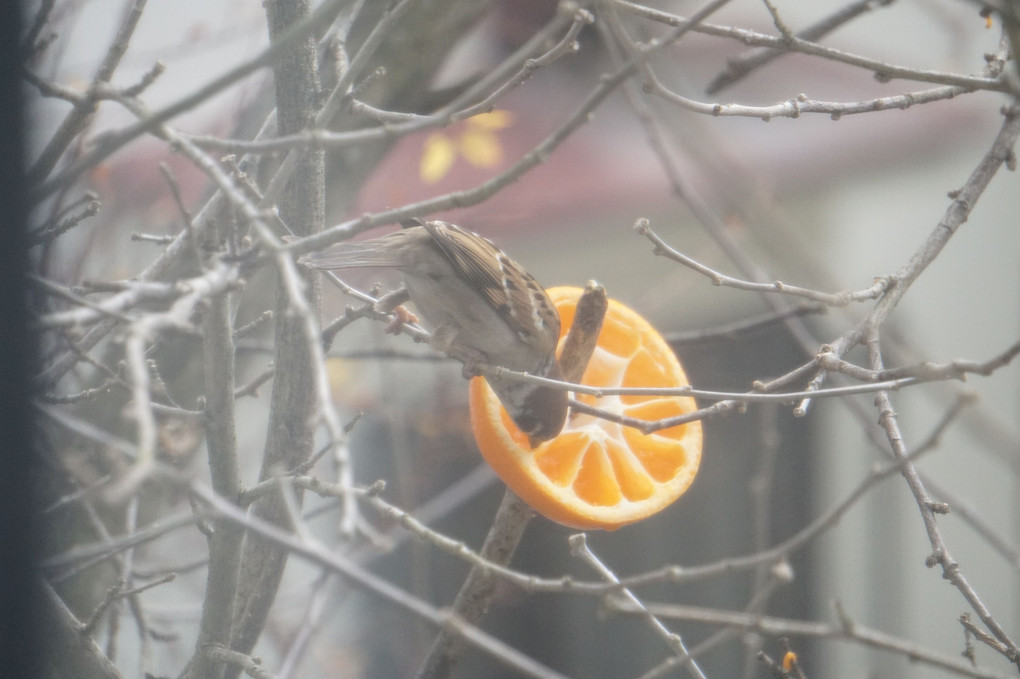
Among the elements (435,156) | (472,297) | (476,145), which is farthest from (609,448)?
(476,145)

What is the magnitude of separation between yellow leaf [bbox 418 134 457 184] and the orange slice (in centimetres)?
138

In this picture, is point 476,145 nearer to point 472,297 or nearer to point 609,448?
point 472,297

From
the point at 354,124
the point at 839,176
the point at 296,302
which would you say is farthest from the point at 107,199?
the point at 839,176

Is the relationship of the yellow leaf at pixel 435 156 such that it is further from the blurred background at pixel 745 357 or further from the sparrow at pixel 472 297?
the sparrow at pixel 472 297

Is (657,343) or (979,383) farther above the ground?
(979,383)

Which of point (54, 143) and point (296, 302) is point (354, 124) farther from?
point (296, 302)

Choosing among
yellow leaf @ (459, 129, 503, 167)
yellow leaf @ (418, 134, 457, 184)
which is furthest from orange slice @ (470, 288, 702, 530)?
yellow leaf @ (459, 129, 503, 167)

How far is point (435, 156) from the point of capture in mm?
3178

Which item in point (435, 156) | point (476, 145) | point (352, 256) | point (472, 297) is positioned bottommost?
A: point (352, 256)

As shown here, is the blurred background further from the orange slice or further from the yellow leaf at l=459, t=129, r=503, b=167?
the orange slice

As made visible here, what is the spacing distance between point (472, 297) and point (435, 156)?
1.17m

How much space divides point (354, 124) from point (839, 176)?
326cm

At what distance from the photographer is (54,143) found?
1.21 meters

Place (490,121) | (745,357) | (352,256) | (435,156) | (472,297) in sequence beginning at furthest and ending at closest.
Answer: (745,357)
(490,121)
(435,156)
(472,297)
(352,256)
